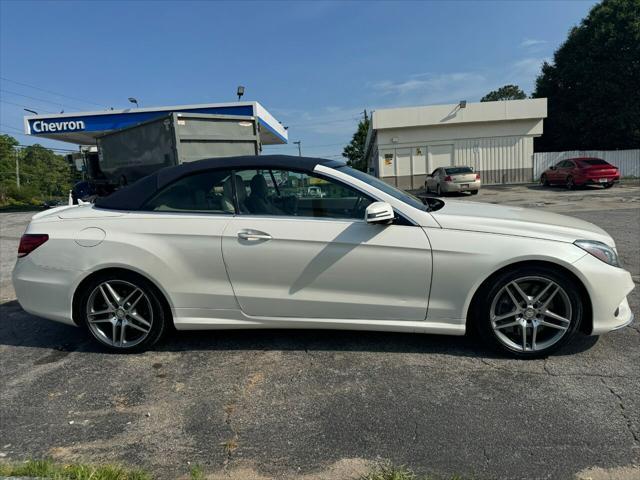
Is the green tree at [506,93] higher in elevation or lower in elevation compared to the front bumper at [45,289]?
higher

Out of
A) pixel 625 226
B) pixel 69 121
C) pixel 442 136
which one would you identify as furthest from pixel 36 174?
pixel 625 226

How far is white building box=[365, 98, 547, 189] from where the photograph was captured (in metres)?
24.8

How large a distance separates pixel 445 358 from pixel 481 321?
390 millimetres

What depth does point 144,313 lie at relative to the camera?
3.79 meters

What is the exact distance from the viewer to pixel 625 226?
9250mm

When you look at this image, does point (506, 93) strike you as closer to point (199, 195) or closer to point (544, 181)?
point (544, 181)

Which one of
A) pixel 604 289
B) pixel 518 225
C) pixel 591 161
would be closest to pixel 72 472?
pixel 518 225

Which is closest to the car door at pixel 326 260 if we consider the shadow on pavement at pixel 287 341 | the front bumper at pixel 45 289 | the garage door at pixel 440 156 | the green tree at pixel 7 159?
the shadow on pavement at pixel 287 341

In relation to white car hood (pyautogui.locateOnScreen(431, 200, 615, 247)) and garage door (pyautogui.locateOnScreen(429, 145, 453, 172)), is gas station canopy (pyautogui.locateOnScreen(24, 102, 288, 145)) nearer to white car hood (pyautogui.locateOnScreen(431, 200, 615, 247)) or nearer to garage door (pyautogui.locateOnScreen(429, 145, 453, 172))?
garage door (pyautogui.locateOnScreen(429, 145, 453, 172))

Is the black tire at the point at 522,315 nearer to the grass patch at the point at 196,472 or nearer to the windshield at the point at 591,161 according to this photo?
the grass patch at the point at 196,472

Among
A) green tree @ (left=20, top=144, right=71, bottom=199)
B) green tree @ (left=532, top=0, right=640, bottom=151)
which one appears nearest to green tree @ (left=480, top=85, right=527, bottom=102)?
green tree @ (left=532, top=0, right=640, bottom=151)

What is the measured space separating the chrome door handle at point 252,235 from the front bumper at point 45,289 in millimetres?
1410

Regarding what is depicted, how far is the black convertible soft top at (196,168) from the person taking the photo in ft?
12.2

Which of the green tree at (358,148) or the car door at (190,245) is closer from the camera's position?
the car door at (190,245)
